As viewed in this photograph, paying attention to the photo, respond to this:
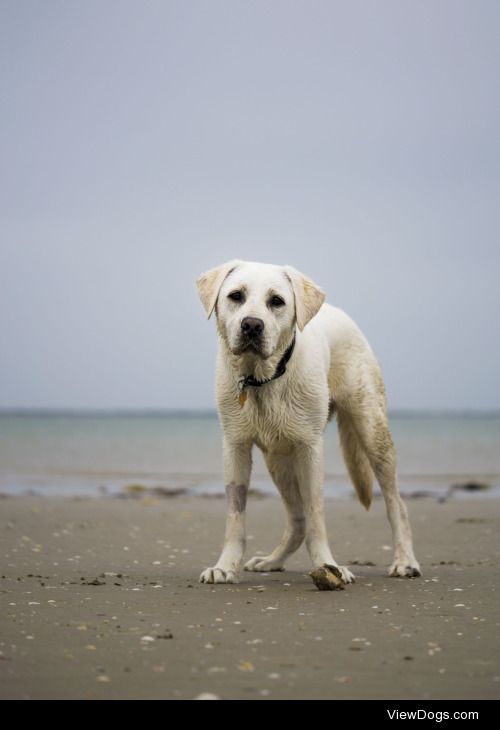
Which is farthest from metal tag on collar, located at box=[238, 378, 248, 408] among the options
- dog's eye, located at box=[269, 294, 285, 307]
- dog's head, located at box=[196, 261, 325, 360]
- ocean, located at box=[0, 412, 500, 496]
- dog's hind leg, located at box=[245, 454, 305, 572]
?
ocean, located at box=[0, 412, 500, 496]

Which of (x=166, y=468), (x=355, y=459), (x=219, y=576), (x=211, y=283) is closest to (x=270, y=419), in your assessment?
(x=211, y=283)

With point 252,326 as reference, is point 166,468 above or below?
below

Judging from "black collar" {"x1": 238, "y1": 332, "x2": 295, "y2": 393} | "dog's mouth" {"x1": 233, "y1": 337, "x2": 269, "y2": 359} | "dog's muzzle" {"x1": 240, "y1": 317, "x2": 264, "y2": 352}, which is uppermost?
"dog's muzzle" {"x1": 240, "y1": 317, "x2": 264, "y2": 352}

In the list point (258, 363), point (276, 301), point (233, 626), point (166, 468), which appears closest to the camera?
point (233, 626)

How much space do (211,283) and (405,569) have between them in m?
2.41

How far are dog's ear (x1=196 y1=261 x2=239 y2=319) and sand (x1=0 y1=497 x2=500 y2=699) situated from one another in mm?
1743

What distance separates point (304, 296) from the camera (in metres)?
6.11

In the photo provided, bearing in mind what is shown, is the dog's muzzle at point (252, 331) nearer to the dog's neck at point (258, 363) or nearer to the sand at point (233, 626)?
the dog's neck at point (258, 363)

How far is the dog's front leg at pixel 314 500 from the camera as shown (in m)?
6.26

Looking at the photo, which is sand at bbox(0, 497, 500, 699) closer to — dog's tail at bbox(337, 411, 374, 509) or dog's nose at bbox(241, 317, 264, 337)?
dog's tail at bbox(337, 411, 374, 509)

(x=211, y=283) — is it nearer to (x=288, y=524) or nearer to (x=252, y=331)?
(x=252, y=331)

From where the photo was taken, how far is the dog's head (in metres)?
5.75
